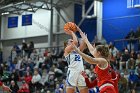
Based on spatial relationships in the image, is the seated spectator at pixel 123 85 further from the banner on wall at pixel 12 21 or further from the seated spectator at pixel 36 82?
the banner on wall at pixel 12 21

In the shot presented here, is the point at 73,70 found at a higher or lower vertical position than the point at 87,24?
lower

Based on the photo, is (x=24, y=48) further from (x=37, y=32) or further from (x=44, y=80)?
(x=44, y=80)

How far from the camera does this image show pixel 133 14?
1036 inches

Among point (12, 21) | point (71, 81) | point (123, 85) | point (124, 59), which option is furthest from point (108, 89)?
point (12, 21)

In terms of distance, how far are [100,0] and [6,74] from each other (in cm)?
877

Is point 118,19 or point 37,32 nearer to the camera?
point 118,19

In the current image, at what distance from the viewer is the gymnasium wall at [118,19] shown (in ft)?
86.2

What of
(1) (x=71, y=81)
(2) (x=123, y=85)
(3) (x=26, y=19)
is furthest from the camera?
(3) (x=26, y=19)

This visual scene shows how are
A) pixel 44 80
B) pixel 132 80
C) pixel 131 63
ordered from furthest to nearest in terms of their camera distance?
pixel 44 80, pixel 131 63, pixel 132 80

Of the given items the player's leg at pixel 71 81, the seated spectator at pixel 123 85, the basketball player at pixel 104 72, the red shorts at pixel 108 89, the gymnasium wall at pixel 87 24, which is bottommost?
the seated spectator at pixel 123 85

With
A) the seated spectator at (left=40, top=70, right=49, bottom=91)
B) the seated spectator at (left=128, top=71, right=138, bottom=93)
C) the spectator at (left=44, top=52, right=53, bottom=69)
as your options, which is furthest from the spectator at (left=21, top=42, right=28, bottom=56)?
the seated spectator at (left=128, top=71, right=138, bottom=93)

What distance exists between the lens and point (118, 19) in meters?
27.0

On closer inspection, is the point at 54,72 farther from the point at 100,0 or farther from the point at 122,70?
the point at 100,0

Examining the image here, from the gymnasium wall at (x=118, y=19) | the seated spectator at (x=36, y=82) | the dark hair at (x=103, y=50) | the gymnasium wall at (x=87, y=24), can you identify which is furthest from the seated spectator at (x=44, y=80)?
the dark hair at (x=103, y=50)
